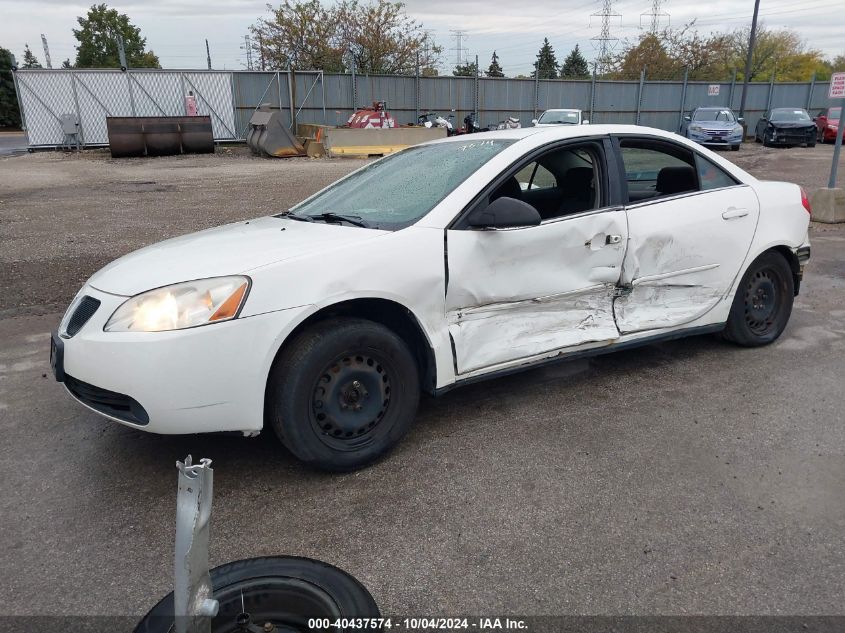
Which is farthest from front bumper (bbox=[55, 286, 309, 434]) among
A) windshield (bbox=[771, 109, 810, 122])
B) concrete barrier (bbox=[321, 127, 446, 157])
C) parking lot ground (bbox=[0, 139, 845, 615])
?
windshield (bbox=[771, 109, 810, 122])

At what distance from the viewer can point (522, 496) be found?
2.95m

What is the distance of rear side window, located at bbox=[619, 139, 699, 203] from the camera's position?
4.21 m

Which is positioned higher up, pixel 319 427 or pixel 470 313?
pixel 470 313

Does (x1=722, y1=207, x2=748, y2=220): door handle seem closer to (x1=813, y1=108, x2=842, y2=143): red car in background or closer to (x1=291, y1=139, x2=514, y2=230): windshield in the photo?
(x1=291, y1=139, x2=514, y2=230): windshield

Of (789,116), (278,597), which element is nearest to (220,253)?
(278,597)

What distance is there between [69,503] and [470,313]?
2.04 metres

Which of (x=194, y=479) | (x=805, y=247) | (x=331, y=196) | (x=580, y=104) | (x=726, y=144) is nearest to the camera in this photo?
(x=194, y=479)

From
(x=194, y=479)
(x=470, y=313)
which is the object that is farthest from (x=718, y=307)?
(x=194, y=479)

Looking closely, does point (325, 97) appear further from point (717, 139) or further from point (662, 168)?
point (662, 168)

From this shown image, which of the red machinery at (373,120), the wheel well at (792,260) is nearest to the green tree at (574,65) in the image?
the red machinery at (373,120)

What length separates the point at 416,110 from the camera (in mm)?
28906

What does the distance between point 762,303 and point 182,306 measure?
3923mm

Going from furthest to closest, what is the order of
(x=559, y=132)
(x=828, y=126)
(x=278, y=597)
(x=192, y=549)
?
(x=828, y=126)
(x=559, y=132)
(x=278, y=597)
(x=192, y=549)

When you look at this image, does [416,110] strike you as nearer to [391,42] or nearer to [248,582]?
[391,42]
